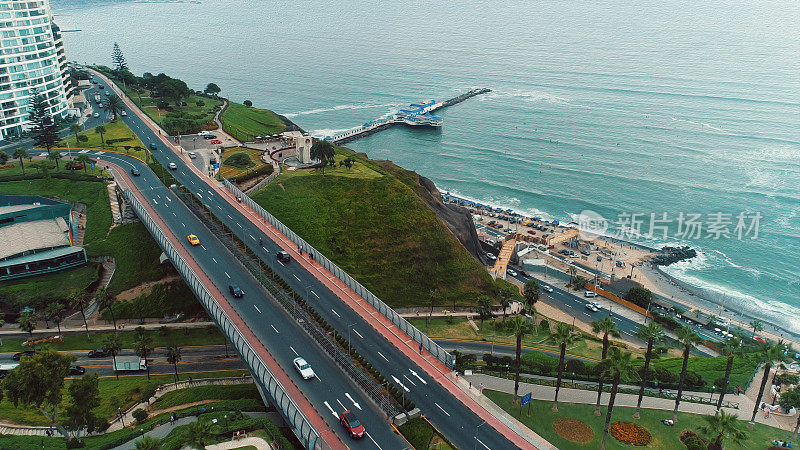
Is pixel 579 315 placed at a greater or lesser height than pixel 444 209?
lesser

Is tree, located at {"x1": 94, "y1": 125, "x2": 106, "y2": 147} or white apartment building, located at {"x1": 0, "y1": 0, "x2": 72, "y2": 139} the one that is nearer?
tree, located at {"x1": 94, "y1": 125, "x2": 106, "y2": 147}

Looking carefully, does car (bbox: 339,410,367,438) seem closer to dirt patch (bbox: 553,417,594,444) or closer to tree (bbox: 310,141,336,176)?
dirt patch (bbox: 553,417,594,444)

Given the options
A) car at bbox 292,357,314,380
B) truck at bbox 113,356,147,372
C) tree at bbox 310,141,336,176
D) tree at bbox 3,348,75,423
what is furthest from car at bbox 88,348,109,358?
tree at bbox 310,141,336,176

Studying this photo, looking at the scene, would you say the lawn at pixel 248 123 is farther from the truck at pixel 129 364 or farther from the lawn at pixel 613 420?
the lawn at pixel 613 420

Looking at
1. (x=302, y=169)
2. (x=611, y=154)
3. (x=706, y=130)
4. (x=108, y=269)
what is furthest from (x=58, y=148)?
(x=706, y=130)

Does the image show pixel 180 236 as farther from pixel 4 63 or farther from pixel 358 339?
pixel 4 63

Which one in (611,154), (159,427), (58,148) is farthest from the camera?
(611,154)

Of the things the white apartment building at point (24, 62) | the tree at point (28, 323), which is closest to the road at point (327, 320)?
the tree at point (28, 323)
